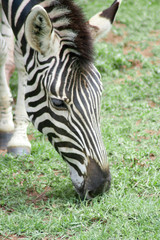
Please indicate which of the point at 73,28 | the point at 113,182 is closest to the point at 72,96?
the point at 73,28

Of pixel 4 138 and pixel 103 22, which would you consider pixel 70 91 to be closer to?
pixel 103 22

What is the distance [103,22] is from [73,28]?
69 cm

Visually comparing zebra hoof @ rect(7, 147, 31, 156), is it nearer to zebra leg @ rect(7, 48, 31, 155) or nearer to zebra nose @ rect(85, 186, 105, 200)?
zebra leg @ rect(7, 48, 31, 155)

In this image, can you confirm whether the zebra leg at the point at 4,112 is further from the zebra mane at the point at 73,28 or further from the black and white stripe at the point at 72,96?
the zebra mane at the point at 73,28

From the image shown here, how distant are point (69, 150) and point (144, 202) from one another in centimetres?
95

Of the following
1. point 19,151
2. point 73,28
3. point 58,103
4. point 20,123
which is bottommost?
point 19,151

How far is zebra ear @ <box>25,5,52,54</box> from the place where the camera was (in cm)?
348

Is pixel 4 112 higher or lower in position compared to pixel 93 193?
lower

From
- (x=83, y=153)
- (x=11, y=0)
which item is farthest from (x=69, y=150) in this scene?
(x=11, y=0)

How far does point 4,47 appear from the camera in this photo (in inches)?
207

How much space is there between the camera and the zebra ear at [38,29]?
11.4ft

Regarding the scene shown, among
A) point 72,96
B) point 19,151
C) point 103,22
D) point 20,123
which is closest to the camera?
point 72,96

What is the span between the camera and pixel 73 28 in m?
3.71

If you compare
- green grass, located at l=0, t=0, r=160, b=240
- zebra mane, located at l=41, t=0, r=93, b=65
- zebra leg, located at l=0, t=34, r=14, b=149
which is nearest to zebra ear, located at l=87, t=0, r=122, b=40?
zebra mane, located at l=41, t=0, r=93, b=65
